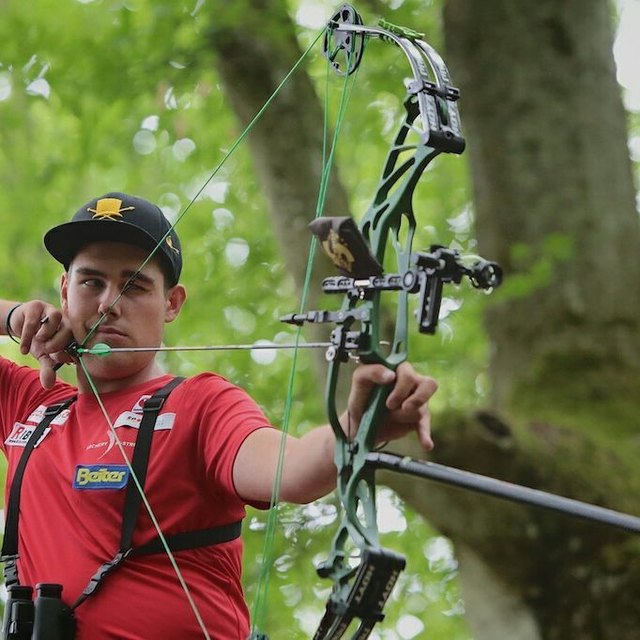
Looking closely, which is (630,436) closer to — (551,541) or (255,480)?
(551,541)

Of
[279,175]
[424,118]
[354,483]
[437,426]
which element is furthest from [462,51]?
[354,483]

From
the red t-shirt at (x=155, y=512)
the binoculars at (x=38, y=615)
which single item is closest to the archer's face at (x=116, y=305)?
the red t-shirt at (x=155, y=512)

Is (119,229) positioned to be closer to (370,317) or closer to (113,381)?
(113,381)

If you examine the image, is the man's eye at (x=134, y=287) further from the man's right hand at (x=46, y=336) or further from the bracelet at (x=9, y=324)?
the bracelet at (x=9, y=324)

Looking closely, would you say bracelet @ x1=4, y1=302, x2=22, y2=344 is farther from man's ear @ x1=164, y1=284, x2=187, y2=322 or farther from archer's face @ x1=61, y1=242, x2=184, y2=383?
man's ear @ x1=164, y1=284, x2=187, y2=322

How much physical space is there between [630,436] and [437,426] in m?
0.82

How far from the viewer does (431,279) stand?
1.65 meters

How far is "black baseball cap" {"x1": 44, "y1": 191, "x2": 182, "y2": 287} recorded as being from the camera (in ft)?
7.45

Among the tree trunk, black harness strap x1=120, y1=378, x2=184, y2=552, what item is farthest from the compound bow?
the tree trunk

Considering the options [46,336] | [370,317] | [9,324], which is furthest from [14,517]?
[370,317]

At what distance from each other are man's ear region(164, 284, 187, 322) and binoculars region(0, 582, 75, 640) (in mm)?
606

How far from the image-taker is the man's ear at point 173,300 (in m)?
2.38

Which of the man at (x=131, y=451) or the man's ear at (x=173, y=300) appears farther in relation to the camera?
the man's ear at (x=173, y=300)

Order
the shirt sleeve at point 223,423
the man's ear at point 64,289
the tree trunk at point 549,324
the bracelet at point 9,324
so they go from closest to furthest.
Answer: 1. the shirt sleeve at point 223,423
2. the man's ear at point 64,289
3. the bracelet at point 9,324
4. the tree trunk at point 549,324
